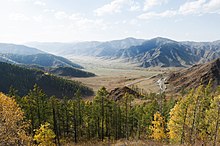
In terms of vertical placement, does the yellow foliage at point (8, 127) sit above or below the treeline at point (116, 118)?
above

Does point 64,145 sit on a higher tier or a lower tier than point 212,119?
lower

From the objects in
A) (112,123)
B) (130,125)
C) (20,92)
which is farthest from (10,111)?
(20,92)

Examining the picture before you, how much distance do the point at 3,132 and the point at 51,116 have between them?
3480 cm

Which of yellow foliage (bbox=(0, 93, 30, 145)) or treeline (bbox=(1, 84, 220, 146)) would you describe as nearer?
yellow foliage (bbox=(0, 93, 30, 145))

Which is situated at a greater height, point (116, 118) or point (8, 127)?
point (8, 127)

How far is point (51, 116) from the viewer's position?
2484 inches

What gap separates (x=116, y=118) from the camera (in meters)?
73.9

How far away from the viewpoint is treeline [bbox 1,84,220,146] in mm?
43956

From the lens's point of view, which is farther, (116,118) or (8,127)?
(116,118)

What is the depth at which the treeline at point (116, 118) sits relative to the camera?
4396 cm

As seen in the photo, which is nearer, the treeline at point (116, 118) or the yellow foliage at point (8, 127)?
the yellow foliage at point (8, 127)

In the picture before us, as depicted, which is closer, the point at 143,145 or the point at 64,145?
the point at 143,145

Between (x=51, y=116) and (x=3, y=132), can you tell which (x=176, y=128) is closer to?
(x=51, y=116)

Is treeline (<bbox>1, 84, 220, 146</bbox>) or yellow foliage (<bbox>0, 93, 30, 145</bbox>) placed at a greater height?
yellow foliage (<bbox>0, 93, 30, 145</bbox>)
